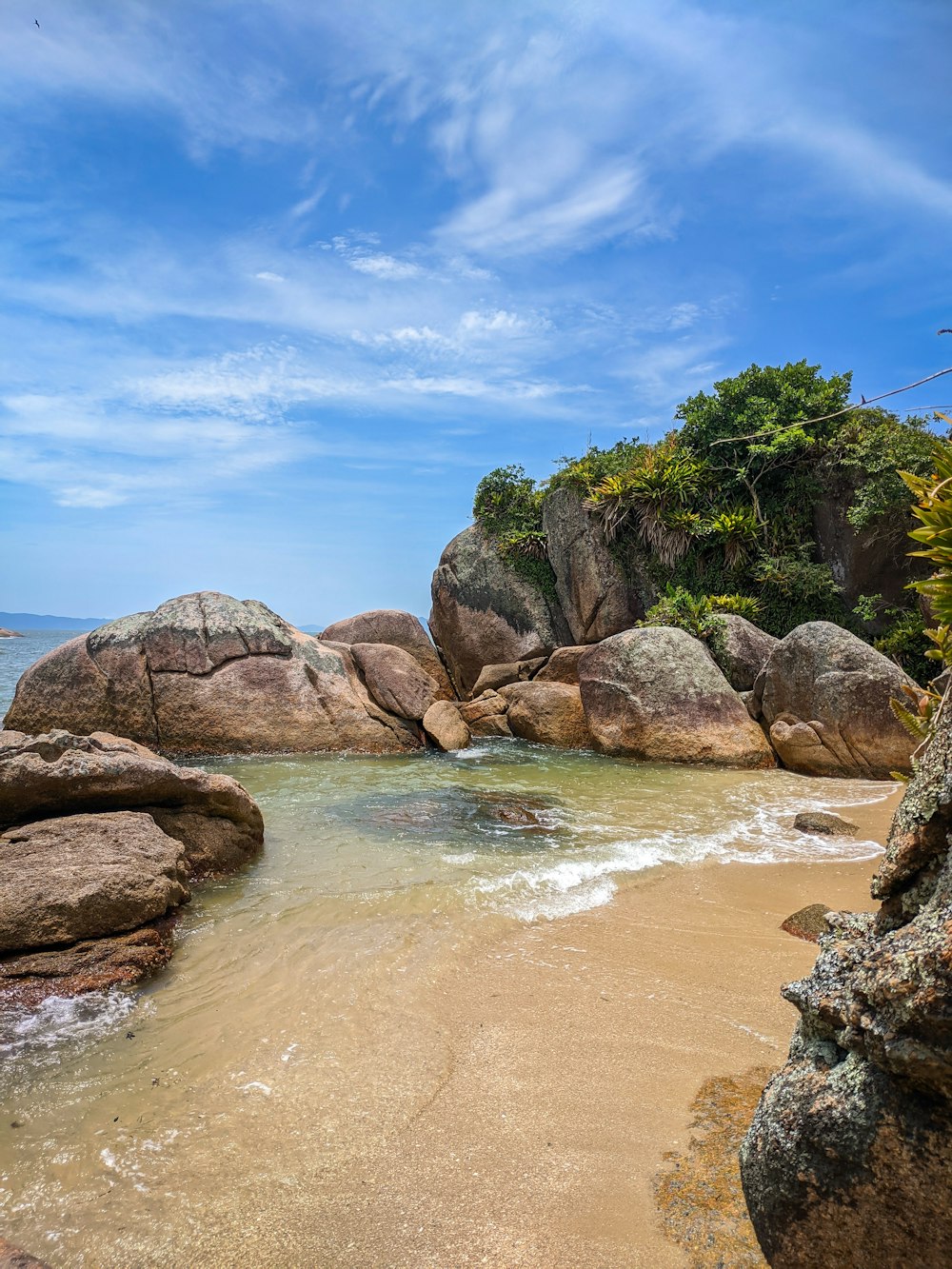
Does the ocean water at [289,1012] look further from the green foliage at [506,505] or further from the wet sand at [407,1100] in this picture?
the green foliage at [506,505]

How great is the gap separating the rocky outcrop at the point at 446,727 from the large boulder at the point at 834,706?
5651mm

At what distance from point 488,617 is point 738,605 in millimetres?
6613

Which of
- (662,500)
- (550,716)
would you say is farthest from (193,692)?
(662,500)

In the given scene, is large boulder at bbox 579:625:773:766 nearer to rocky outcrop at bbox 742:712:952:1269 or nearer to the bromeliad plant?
the bromeliad plant

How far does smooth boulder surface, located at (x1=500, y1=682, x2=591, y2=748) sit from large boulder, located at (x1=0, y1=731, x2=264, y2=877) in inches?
317

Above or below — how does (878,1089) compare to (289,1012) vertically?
above

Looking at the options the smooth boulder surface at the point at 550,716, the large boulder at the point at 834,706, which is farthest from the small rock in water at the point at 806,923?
the smooth boulder surface at the point at 550,716

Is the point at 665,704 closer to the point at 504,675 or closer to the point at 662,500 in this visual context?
the point at 504,675

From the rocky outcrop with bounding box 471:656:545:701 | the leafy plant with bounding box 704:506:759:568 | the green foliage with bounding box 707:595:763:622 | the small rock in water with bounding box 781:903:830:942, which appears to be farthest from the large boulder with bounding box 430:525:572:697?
the small rock in water with bounding box 781:903:830:942

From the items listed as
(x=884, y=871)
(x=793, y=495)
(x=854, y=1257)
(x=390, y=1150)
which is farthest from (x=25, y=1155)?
(x=793, y=495)

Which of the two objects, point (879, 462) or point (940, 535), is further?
point (879, 462)

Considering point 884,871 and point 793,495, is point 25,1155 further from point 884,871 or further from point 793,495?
point 793,495

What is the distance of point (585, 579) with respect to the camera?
19266 millimetres

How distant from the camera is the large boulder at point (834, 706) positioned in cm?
1111
